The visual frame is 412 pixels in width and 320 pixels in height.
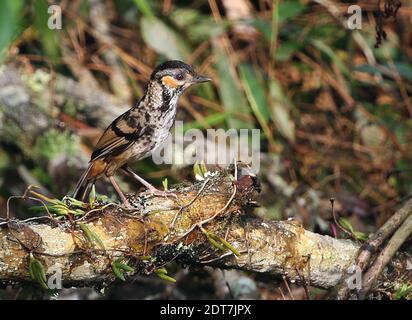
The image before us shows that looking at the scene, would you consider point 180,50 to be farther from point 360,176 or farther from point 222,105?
point 360,176

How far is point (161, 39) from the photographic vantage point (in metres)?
7.11

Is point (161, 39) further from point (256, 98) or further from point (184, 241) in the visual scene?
point (184, 241)

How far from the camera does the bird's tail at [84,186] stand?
4.98m

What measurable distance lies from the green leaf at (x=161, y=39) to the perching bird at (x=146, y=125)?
223 cm

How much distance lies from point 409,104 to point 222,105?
1.83 m

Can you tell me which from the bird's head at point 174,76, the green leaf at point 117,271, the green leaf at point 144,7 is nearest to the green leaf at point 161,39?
the green leaf at point 144,7

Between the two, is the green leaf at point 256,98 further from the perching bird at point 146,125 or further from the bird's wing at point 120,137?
the bird's wing at point 120,137

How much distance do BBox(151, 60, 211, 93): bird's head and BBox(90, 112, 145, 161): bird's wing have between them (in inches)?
11.5

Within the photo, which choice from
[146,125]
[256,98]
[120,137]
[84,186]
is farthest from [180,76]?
[256,98]

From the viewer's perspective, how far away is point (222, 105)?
734cm

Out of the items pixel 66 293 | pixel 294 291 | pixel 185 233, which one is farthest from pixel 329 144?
pixel 185 233

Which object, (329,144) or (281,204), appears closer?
(281,204)

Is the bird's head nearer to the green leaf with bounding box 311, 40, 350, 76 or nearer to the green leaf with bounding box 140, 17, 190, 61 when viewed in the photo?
the green leaf with bounding box 140, 17, 190, 61

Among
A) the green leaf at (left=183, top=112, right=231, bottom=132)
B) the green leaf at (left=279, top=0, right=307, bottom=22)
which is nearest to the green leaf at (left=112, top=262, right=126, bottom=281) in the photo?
the green leaf at (left=183, top=112, right=231, bottom=132)
